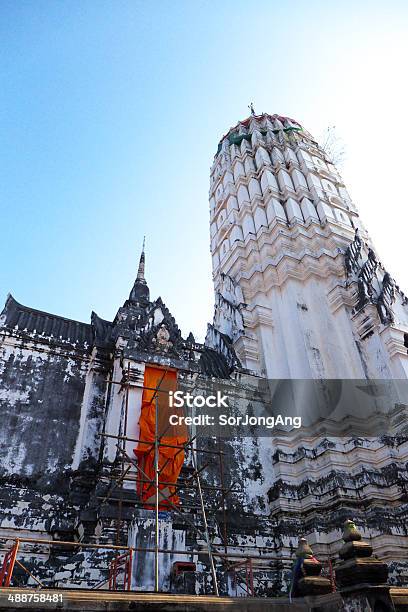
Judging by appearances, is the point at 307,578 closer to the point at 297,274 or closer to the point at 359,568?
the point at 359,568

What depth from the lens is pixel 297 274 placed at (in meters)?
20.3

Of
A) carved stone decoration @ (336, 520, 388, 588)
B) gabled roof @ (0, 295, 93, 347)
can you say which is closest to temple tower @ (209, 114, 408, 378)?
gabled roof @ (0, 295, 93, 347)

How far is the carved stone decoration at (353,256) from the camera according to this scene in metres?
19.2

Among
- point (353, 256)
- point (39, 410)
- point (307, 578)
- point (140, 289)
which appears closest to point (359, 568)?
point (307, 578)

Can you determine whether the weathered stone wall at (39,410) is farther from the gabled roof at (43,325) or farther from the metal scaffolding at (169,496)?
the metal scaffolding at (169,496)

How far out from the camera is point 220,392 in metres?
16.1

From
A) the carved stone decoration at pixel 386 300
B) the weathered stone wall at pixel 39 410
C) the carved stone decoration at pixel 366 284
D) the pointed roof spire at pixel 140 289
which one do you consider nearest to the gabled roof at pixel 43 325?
the weathered stone wall at pixel 39 410

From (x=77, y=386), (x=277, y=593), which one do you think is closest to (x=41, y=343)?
(x=77, y=386)

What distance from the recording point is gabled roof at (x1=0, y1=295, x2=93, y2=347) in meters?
14.1

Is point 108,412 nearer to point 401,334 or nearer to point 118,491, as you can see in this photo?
point 118,491

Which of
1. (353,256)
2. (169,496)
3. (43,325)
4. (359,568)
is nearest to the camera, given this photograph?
(359,568)

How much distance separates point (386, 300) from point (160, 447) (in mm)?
10863

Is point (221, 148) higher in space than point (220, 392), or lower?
higher

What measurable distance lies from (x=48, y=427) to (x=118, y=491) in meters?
2.88
